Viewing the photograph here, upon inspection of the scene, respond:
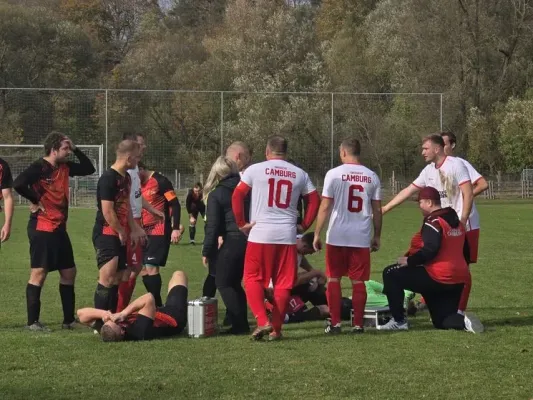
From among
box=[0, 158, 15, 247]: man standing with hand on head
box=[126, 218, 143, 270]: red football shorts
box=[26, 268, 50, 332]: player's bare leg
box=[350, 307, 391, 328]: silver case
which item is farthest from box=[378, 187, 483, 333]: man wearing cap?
box=[0, 158, 15, 247]: man standing with hand on head

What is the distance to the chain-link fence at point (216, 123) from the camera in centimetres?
4016

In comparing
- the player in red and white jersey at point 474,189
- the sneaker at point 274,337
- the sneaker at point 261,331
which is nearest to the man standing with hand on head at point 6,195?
the sneaker at point 261,331

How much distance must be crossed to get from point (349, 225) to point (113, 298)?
7.68 ft

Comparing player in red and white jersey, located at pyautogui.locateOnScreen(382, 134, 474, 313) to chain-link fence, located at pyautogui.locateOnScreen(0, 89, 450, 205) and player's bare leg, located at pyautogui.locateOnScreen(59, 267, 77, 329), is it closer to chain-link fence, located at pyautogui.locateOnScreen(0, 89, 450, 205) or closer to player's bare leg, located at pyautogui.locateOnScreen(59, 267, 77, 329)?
player's bare leg, located at pyautogui.locateOnScreen(59, 267, 77, 329)

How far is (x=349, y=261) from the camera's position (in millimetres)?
9273

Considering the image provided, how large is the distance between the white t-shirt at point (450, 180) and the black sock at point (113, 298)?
3256 mm

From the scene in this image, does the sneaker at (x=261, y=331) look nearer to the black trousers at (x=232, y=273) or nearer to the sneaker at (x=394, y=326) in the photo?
the black trousers at (x=232, y=273)

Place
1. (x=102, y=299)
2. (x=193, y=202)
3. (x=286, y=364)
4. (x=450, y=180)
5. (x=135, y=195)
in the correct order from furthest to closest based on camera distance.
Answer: (x=193, y=202) < (x=135, y=195) < (x=450, y=180) < (x=102, y=299) < (x=286, y=364)

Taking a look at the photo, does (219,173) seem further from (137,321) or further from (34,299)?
(34,299)

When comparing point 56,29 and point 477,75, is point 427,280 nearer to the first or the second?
point 477,75

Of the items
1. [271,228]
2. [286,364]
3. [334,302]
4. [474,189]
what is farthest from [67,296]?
[474,189]

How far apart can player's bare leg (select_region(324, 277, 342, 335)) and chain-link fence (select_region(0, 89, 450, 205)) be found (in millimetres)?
30039

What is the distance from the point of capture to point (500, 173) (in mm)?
50938

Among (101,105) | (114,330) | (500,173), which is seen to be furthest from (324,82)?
(114,330)
